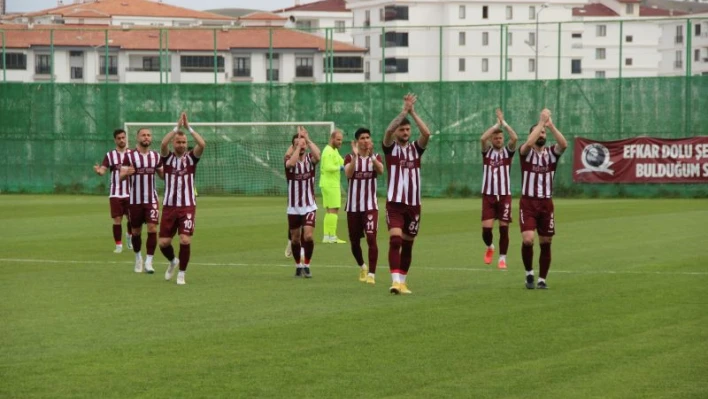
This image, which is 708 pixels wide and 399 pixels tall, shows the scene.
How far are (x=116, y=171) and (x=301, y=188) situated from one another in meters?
5.76

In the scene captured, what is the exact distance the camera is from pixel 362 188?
62.4 ft

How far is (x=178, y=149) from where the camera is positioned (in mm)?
18469

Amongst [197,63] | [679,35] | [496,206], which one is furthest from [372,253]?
[679,35]

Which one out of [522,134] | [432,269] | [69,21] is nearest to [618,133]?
[522,134]

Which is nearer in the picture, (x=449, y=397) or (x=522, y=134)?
(x=449, y=397)

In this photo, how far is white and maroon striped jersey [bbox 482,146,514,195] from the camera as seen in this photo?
71.7 ft

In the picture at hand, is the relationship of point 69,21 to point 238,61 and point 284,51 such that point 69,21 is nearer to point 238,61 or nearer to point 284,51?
point 238,61

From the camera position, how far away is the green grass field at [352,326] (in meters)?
10.8

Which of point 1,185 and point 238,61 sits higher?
point 238,61

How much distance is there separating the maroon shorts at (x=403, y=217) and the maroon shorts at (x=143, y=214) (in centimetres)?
489

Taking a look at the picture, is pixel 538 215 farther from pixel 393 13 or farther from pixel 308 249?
pixel 393 13

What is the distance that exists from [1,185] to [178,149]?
34.3 m

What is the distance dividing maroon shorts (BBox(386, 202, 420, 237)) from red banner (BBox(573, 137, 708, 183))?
94.4ft

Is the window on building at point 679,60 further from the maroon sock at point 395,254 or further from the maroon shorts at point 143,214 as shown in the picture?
the maroon sock at point 395,254
